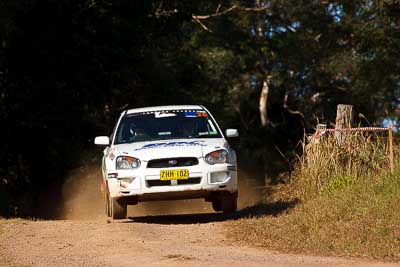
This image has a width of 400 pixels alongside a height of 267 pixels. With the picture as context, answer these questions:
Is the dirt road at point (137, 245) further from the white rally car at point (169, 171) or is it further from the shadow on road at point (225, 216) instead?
the white rally car at point (169, 171)

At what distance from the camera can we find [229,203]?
14.4m

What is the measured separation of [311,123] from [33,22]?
19619 mm

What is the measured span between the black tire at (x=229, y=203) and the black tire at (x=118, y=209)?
1434 mm

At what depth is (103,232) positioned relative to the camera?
1250cm

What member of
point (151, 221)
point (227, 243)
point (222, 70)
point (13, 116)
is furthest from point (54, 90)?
point (222, 70)

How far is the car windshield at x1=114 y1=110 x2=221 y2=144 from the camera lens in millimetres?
14727

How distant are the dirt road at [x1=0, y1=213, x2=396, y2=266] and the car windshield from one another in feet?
4.30

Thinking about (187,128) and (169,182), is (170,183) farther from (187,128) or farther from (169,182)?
(187,128)

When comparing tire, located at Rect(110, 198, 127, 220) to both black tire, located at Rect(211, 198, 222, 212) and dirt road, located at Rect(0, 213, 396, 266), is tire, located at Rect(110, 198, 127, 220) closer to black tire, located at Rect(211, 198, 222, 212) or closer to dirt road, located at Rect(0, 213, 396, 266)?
dirt road, located at Rect(0, 213, 396, 266)

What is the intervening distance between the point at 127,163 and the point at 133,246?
9.14 ft

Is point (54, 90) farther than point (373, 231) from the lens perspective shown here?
Yes

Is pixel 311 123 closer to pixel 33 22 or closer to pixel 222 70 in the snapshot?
pixel 222 70

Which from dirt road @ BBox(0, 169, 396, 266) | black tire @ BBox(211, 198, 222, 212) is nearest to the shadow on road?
dirt road @ BBox(0, 169, 396, 266)

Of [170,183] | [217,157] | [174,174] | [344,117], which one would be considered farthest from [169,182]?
[344,117]
